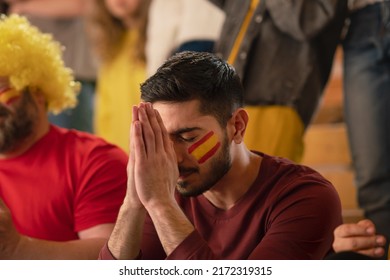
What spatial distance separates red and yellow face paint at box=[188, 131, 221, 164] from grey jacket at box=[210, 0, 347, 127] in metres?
0.63

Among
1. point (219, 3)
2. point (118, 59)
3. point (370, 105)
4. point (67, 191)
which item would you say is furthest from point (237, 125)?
point (118, 59)

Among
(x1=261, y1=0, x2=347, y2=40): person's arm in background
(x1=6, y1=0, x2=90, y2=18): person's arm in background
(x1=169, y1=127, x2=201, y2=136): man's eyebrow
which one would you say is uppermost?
(x1=261, y1=0, x2=347, y2=40): person's arm in background

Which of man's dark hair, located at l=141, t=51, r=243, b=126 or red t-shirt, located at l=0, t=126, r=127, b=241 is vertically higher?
man's dark hair, located at l=141, t=51, r=243, b=126

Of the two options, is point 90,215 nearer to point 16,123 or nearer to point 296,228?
point 16,123

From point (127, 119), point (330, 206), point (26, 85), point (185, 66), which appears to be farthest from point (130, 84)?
point (330, 206)

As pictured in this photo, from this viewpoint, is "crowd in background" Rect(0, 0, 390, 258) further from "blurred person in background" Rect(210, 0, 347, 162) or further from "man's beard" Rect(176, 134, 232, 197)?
"man's beard" Rect(176, 134, 232, 197)

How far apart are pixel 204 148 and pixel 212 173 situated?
53 millimetres

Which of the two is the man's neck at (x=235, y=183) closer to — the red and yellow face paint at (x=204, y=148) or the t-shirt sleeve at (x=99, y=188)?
the red and yellow face paint at (x=204, y=148)

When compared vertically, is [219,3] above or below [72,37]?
above

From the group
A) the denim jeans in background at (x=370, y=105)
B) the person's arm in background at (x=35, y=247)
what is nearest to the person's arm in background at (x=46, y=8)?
the denim jeans in background at (x=370, y=105)

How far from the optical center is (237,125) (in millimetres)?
1466

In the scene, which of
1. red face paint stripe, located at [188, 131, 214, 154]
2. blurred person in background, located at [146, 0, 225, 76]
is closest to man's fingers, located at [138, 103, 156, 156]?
red face paint stripe, located at [188, 131, 214, 154]

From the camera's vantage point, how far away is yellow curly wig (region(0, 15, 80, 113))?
184cm

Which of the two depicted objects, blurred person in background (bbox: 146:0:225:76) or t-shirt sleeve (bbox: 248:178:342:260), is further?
blurred person in background (bbox: 146:0:225:76)
